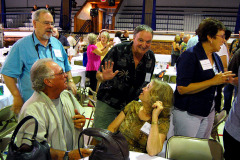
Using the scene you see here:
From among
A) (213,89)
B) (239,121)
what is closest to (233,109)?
(239,121)

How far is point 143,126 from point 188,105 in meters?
0.47

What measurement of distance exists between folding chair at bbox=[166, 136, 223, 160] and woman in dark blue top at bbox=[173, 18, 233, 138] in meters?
0.19

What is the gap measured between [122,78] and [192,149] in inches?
34.6

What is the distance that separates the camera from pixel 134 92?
206 centimetres

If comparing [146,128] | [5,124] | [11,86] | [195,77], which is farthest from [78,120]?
[5,124]

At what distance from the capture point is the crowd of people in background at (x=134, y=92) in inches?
57.7

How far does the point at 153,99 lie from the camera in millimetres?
1701

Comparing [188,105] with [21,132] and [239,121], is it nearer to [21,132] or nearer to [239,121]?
[239,121]

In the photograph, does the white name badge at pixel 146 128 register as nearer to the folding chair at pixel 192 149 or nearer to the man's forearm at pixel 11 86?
the folding chair at pixel 192 149

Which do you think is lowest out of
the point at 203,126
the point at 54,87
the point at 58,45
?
the point at 203,126

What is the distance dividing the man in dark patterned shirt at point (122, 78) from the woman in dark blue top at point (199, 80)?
1.23 feet

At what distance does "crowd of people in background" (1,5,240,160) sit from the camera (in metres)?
1.46

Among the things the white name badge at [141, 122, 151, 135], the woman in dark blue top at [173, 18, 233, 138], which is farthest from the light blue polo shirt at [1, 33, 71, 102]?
the woman in dark blue top at [173, 18, 233, 138]

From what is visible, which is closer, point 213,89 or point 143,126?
point 143,126
